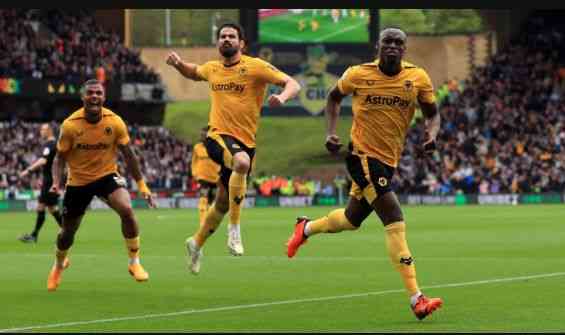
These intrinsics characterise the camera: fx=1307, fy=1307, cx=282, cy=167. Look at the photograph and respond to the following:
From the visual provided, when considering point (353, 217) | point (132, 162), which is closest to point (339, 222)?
point (353, 217)

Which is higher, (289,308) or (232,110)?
(232,110)

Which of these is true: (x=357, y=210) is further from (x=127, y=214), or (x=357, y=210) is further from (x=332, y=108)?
(x=127, y=214)

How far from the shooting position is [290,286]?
15.4 meters

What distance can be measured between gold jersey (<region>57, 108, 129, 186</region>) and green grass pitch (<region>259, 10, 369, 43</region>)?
46174mm

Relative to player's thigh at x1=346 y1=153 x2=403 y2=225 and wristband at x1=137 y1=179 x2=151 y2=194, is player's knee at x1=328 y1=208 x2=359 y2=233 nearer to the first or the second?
player's thigh at x1=346 y1=153 x2=403 y2=225

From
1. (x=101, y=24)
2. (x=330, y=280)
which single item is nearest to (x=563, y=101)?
(x=101, y=24)

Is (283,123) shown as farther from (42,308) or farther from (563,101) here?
(42,308)

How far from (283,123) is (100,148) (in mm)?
67887

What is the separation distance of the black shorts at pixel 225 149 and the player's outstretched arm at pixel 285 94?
0.90 m

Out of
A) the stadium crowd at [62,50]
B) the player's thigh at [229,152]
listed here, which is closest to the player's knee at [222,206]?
the player's thigh at [229,152]

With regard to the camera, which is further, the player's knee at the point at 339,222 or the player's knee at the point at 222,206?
the player's knee at the point at 222,206

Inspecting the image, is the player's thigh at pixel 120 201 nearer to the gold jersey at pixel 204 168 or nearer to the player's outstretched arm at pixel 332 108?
the player's outstretched arm at pixel 332 108

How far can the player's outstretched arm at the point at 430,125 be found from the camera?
1245 cm

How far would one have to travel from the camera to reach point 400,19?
267ft
